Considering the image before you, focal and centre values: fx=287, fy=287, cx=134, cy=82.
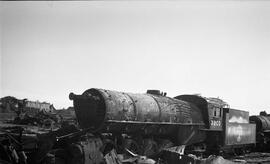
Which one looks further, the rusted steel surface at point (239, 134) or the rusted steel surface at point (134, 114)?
the rusted steel surface at point (239, 134)

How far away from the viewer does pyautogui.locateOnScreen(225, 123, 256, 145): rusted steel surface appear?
56.6 feet

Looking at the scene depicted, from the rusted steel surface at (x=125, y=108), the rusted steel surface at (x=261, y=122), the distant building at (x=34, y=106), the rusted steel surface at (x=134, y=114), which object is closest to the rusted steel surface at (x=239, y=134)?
the rusted steel surface at (x=261, y=122)

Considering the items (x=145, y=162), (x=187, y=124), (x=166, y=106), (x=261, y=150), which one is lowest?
(x=261, y=150)

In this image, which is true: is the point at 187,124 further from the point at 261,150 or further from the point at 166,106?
the point at 261,150

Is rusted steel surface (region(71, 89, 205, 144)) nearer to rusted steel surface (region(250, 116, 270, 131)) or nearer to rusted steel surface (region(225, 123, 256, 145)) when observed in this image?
rusted steel surface (region(225, 123, 256, 145))

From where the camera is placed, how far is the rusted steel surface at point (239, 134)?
17.2 meters

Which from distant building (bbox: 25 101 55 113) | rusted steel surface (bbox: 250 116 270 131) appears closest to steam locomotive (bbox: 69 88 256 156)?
rusted steel surface (bbox: 250 116 270 131)

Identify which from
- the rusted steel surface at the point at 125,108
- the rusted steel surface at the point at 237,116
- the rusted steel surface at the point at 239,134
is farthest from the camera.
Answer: the rusted steel surface at the point at 237,116

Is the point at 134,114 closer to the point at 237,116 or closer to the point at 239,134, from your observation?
the point at 237,116

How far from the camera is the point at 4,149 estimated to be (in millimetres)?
9609

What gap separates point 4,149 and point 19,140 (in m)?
0.79

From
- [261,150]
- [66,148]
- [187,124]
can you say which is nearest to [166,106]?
[187,124]

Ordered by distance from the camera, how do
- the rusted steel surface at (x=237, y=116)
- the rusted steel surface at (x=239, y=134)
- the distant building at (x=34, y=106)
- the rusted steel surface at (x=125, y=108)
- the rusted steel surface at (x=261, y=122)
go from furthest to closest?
1. the distant building at (x=34, y=106)
2. the rusted steel surface at (x=261, y=122)
3. the rusted steel surface at (x=237, y=116)
4. the rusted steel surface at (x=239, y=134)
5. the rusted steel surface at (x=125, y=108)

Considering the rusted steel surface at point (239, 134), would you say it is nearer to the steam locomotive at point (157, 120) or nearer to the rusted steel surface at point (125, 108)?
the steam locomotive at point (157, 120)
